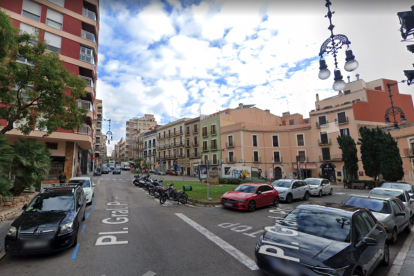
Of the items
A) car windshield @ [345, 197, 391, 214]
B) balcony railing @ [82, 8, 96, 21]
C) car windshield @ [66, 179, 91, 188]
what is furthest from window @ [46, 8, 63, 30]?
car windshield @ [345, 197, 391, 214]

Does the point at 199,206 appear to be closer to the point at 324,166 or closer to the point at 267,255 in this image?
the point at 267,255

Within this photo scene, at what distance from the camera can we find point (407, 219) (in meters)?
7.84

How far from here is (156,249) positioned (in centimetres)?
566

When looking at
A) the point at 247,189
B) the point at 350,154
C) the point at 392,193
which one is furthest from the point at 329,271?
the point at 350,154

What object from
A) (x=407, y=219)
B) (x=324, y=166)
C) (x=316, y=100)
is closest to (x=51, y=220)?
(x=407, y=219)

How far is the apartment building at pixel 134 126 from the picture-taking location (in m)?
99.1

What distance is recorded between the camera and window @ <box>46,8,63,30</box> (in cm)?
2136

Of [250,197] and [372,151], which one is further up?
[372,151]

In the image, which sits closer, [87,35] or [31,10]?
[31,10]

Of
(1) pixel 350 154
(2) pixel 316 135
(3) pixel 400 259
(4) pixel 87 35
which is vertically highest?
(4) pixel 87 35

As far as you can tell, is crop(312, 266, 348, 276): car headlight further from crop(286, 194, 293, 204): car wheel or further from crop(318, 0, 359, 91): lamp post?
crop(286, 194, 293, 204): car wheel

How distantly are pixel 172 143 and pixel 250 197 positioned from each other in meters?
49.2

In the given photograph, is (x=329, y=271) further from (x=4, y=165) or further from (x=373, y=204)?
(x=4, y=165)

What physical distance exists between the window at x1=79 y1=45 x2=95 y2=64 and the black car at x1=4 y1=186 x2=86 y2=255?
20.9 m
